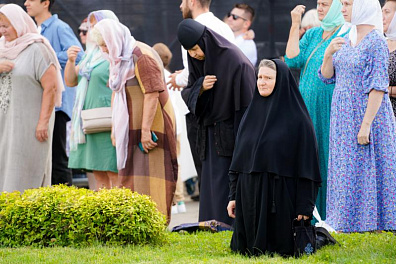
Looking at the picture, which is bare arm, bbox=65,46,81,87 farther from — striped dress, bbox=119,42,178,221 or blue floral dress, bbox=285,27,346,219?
blue floral dress, bbox=285,27,346,219

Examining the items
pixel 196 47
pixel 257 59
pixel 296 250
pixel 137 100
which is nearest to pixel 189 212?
pixel 257 59

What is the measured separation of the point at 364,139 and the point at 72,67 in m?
3.32

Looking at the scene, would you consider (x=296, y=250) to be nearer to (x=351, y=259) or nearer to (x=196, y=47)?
(x=351, y=259)

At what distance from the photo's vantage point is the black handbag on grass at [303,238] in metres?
6.07

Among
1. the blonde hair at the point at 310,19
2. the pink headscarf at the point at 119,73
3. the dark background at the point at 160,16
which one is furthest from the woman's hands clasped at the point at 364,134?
the dark background at the point at 160,16

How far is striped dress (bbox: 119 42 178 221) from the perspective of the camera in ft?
26.8

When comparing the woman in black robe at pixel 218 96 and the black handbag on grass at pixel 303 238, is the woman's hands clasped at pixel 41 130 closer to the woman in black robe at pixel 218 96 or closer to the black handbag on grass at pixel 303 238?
the woman in black robe at pixel 218 96

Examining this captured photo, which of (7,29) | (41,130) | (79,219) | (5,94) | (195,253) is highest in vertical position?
(7,29)

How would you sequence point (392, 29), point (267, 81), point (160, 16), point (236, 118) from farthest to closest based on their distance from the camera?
1. point (160, 16)
2. point (392, 29)
3. point (236, 118)
4. point (267, 81)

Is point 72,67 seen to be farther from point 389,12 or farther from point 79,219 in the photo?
point 389,12

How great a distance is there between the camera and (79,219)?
6.65m

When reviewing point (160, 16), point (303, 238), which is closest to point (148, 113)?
point (303, 238)

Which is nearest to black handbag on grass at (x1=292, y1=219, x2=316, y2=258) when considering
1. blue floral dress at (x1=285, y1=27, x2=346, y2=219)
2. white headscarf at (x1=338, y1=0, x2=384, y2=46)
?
blue floral dress at (x1=285, y1=27, x2=346, y2=219)

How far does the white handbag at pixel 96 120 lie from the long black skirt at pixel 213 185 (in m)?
1.24
